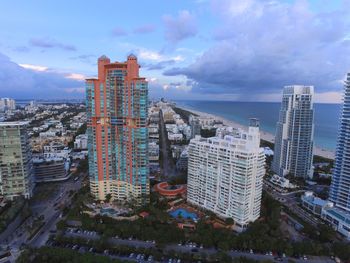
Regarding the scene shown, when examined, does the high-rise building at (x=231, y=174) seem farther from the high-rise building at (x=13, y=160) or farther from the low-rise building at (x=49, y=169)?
the low-rise building at (x=49, y=169)

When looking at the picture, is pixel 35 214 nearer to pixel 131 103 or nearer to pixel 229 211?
pixel 131 103

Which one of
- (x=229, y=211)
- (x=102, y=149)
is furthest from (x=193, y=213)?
(x=102, y=149)

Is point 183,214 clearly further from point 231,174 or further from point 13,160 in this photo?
point 13,160

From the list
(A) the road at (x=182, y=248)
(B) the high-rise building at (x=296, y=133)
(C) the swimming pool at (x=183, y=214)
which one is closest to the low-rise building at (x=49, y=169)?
(A) the road at (x=182, y=248)

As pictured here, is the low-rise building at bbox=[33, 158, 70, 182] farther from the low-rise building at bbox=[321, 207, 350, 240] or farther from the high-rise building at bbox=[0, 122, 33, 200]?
the low-rise building at bbox=[321, 207, 350, 240]

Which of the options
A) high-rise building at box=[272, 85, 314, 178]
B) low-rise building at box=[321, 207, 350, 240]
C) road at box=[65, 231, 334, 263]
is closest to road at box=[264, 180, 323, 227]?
low-rise building at box=[321, 207, 350, 240]

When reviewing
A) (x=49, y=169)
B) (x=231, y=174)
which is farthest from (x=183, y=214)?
(x=49, y=169)
